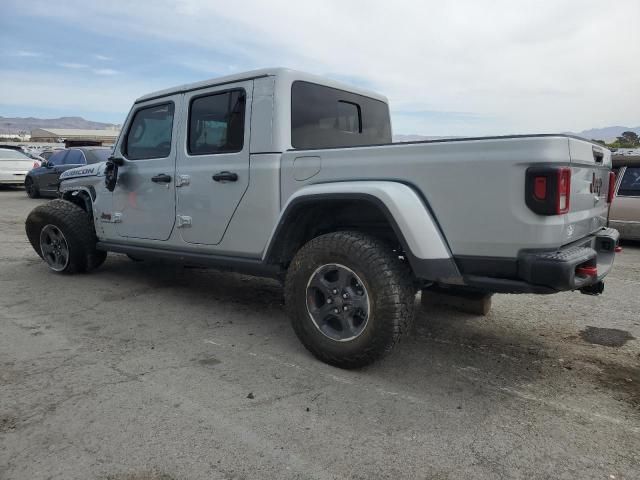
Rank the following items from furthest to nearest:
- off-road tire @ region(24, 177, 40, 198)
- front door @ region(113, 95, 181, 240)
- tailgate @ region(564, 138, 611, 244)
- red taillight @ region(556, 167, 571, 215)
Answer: off-road tire @ region(24, 177, 40, 198)
front door @ region(113, 95, 181, 240)
tailgate @ region(564, 138, 611, 244)
red taillight @ region(556, 167, 571, 215)

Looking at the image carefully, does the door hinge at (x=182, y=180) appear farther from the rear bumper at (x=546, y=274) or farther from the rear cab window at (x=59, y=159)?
the rear cab window at (x=59, y=159)

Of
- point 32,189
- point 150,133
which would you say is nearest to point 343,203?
point 150,133

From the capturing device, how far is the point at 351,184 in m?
3.19

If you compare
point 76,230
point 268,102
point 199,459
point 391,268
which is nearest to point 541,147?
point 391,268

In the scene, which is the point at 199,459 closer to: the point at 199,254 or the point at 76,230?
the point at 199,254

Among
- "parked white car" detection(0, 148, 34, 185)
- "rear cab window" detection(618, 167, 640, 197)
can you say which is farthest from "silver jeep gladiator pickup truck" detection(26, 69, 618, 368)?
"parked white car" detection(0, 148, 34, 185)

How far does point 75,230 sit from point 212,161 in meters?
2.20

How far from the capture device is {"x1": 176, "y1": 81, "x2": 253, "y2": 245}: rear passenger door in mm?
3926

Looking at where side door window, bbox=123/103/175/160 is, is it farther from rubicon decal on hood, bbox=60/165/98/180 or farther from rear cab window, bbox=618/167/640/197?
rear cab window, bbox=618/167/640/197

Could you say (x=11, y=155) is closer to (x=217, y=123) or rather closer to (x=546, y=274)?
(x=217, y=123)

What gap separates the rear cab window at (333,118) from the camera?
3896 millimetres

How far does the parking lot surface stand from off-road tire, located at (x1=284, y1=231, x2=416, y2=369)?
0.17 m

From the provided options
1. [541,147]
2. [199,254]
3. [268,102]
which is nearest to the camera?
[541,147]

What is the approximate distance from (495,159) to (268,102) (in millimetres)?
1770
